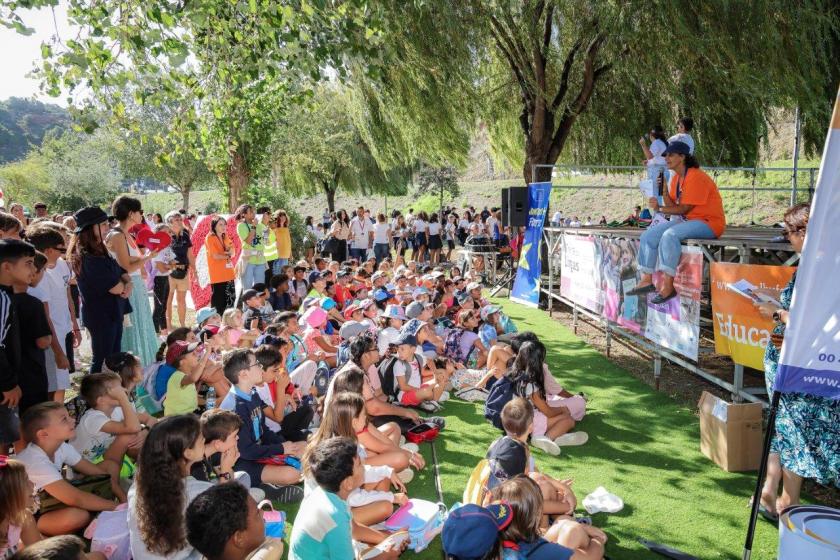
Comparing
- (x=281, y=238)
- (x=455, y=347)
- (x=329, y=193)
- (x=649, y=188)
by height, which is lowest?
(x=455, y=347)

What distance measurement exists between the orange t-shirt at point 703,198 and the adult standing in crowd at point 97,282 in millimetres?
5678

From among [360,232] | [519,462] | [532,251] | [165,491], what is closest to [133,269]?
[165,491]

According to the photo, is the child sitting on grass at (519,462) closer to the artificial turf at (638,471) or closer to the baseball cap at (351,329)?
the artificial turf at (638,471)

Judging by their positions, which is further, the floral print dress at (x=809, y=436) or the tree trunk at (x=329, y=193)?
the tree trunk at (x=329, y=193)

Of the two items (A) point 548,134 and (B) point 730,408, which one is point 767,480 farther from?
(A) point 548,134

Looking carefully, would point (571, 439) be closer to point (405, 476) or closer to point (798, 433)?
point (405, 476)

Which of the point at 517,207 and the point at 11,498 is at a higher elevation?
the point at 517,207

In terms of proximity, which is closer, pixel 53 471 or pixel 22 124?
pixel 53 471

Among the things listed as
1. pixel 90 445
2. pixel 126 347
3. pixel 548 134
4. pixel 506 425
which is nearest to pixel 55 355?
pixel 90 445

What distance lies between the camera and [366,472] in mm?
4133

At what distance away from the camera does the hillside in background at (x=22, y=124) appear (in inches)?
4210

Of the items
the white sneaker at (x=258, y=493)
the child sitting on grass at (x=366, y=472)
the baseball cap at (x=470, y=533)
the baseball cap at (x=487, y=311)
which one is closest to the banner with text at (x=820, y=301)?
the baseball cap at (x=470, y=533)

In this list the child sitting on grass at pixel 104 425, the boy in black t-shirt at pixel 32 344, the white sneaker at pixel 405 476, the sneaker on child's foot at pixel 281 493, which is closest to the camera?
the boy in black t-shirt at pixel 32 344

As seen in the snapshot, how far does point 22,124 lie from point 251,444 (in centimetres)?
13312
